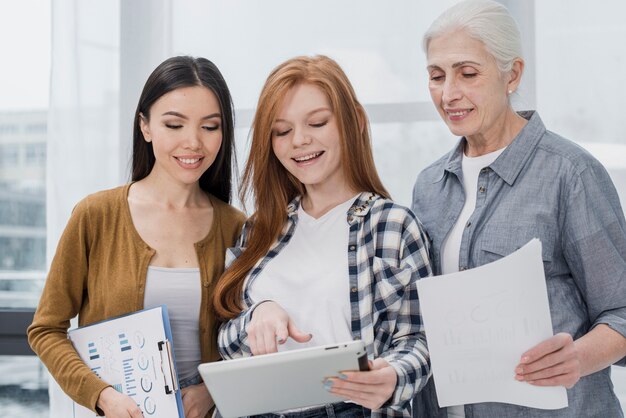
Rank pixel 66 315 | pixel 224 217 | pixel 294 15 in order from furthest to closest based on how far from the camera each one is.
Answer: pixel 294 15
pixel 224 217
pixel 66 315

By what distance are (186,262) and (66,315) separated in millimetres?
291

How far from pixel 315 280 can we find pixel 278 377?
1.02 ft

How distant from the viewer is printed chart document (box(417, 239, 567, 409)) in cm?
130

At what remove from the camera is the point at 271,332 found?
4.54 feet

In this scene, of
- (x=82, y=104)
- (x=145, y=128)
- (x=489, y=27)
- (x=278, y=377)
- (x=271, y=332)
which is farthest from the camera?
(x=82, y=104)

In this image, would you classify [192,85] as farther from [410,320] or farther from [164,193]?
[410,320]

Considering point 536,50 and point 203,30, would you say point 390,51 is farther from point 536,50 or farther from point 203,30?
point 203,30

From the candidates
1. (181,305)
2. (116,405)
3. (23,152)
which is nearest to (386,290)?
(181,305)

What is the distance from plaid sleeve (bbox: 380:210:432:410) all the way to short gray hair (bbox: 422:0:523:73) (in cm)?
37

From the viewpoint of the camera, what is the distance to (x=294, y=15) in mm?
2441

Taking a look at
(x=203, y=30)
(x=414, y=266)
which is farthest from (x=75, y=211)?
(x=203, y=30)

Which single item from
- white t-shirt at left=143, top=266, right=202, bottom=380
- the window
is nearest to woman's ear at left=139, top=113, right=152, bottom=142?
white t-shirt at left=143, top=266, right=202, bottom=380

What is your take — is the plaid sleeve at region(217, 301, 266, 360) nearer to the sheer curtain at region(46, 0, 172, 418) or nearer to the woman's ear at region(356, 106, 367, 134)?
the woman's ear at region(356, 106, 367, 134)

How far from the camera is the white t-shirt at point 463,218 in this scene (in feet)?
5.06
